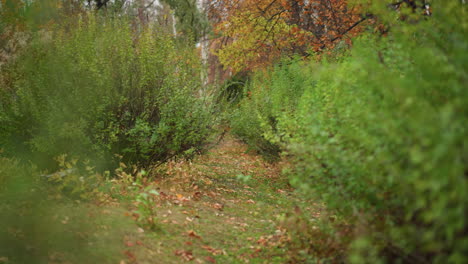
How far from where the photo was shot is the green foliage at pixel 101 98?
5.55m

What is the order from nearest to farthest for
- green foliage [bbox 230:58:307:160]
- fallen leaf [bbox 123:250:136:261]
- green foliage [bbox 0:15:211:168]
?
fallen leaf [bbox 123:250:136:261], green foliage [bbox 0:15:211:168], green foliage [bbox 230:58:307:160]

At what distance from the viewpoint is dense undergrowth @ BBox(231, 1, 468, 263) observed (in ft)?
6.50

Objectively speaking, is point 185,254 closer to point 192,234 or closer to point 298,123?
point 192,234

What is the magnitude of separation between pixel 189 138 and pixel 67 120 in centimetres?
222

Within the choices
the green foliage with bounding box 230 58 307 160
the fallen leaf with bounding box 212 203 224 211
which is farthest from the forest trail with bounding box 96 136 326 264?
the green foliage with bounding box 230 58 307 160

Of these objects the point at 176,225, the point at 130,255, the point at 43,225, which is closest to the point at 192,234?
the point at 176,225

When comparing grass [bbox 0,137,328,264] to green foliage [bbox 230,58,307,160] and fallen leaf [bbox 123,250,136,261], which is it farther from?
green foliage [bbox 230,58,307,160]

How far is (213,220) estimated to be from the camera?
6.06 meters

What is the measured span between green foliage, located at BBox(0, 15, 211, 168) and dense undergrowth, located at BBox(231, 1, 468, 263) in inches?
123

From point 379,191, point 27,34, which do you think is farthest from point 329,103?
point 27,34

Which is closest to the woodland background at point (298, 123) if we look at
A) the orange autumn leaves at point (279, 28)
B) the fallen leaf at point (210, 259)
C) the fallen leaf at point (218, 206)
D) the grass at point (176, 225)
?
the grass at point (176, 225)

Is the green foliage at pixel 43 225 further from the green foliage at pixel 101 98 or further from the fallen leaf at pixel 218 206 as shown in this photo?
the fallen leaf at pixel 218 206

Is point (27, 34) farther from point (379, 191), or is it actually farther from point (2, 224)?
point (379, 191)

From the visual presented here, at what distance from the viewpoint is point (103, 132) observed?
6211mm
